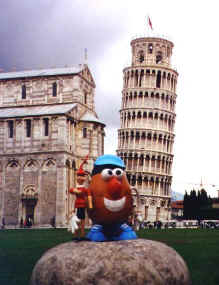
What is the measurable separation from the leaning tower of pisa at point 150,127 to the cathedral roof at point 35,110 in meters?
24.1

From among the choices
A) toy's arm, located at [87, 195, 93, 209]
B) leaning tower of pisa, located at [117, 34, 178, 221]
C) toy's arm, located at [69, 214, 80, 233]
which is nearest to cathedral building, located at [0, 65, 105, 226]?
leaning tower of pisa, located at [117, 34, 178, 221]

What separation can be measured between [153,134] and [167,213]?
11800mm

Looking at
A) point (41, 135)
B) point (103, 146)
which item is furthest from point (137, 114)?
point (41, 135)

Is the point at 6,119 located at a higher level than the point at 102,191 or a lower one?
higher

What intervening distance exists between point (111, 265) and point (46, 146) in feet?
152

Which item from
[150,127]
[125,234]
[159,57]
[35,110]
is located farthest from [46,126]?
[125,234]

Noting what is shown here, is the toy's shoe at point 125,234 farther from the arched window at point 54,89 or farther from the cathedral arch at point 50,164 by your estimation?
the arched window at point 54,89

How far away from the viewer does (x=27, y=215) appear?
179 feet

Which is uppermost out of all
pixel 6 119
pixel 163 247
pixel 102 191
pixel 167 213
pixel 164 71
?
pixel 164 71

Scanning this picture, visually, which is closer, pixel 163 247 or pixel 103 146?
pixel 163 247

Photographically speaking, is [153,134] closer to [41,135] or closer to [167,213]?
[167,213]

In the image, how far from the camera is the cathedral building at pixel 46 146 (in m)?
53.9

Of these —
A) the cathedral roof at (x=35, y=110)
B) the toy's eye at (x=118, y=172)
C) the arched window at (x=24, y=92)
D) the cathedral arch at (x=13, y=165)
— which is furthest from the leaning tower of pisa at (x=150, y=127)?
the toy's eye at (x=118, y=172)

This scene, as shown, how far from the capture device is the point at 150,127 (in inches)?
3167
